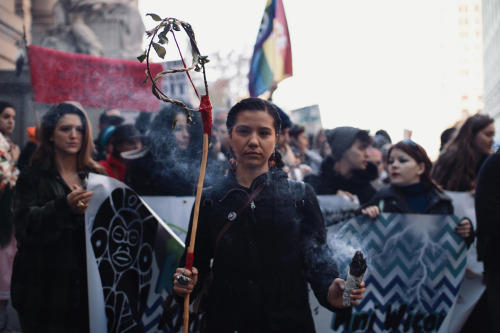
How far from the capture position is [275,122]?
2.26 meters

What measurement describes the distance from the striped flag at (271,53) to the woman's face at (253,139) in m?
3.40

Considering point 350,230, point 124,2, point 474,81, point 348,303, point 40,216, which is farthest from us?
point 474,81

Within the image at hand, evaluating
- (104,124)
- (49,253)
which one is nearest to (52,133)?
(49,253)

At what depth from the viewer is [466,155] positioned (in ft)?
14.6

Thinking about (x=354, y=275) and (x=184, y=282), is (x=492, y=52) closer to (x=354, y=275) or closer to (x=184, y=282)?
(x=354, y=275)

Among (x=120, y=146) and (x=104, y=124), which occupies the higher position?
(x=104, y=124)

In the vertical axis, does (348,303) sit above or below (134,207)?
below

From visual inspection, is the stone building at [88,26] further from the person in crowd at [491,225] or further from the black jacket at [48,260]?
the person in crowd at [491,225]

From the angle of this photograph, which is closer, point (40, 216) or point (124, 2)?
point (40, 216)

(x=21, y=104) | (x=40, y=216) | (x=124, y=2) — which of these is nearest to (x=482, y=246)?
(x=40, y=216)

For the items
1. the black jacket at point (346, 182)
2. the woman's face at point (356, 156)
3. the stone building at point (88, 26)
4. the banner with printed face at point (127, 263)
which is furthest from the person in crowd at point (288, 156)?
the stone building at point (88, 26)

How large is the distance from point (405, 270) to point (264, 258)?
202 centimetres

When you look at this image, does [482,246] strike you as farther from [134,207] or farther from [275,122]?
[134,207]

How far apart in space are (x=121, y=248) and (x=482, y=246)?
2563 mm
